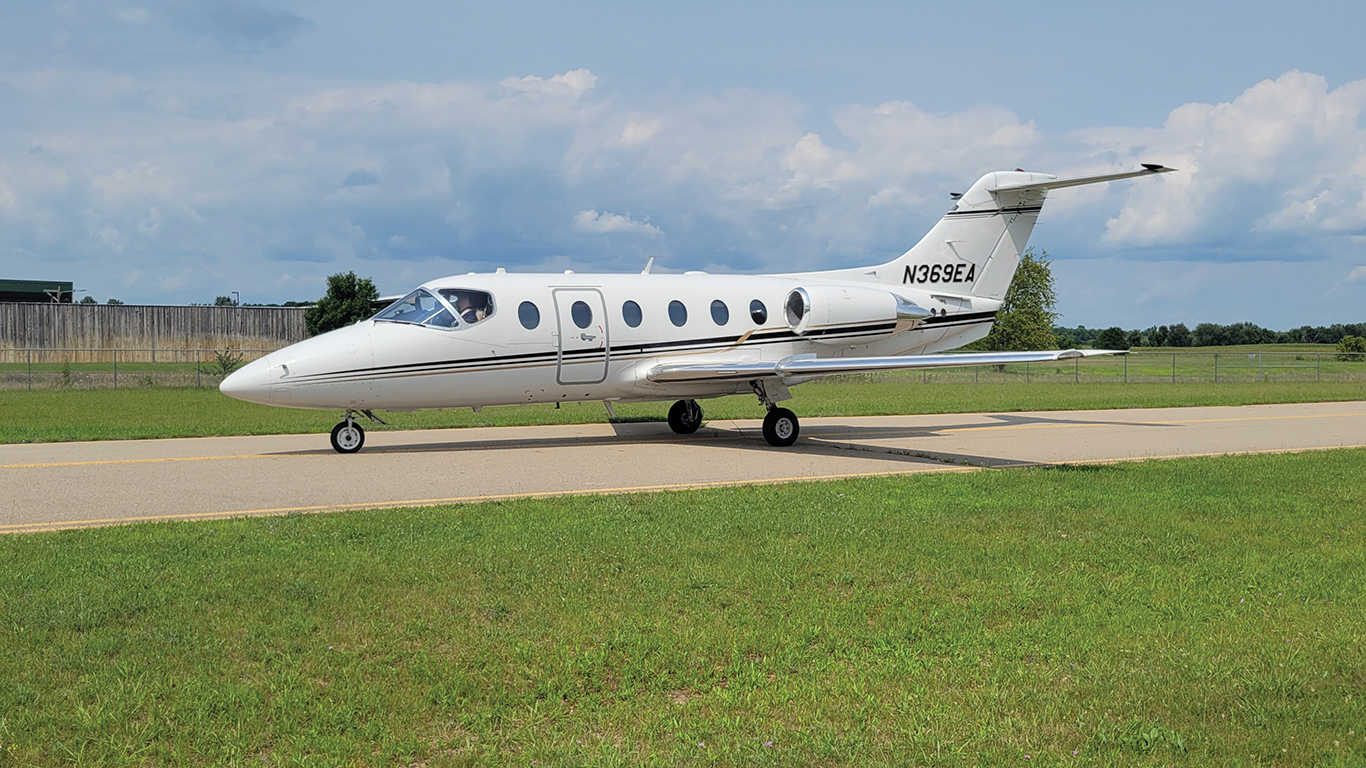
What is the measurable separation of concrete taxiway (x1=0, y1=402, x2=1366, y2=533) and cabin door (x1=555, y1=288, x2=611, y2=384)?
120 centimetres

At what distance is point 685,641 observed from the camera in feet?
19.2

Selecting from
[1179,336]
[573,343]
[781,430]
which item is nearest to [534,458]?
[573,343]

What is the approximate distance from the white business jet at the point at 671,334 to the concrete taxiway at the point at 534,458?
91 centimetres

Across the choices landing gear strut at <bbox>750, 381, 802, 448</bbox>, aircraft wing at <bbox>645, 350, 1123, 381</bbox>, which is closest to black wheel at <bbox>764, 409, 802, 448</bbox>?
landing gear strut at <bbox>750, 381, 802, 448</bbox>

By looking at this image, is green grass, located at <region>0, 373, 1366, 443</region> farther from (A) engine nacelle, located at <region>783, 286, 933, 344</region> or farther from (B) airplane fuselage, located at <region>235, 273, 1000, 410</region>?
(A) engine nacelle, located at <region>783, 286, 933, 344</region>

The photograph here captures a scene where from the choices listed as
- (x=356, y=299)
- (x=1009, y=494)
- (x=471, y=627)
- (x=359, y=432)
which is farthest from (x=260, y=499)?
(x=356, y=299)

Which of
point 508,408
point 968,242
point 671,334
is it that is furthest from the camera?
point 508,408

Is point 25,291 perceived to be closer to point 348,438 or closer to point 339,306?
point 339,306

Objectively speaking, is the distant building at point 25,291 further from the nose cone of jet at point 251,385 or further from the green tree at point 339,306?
the nose cone of jet at point 251,385

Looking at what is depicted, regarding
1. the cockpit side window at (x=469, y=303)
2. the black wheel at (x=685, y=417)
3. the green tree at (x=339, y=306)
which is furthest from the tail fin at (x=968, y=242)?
the green tree at (x=339, y=306)

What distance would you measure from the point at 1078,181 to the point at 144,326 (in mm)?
57112

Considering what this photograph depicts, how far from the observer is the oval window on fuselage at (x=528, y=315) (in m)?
16.5

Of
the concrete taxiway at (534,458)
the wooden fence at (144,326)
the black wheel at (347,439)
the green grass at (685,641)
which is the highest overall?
the wooden fence at (144,326)

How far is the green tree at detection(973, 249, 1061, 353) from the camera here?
253 feet
